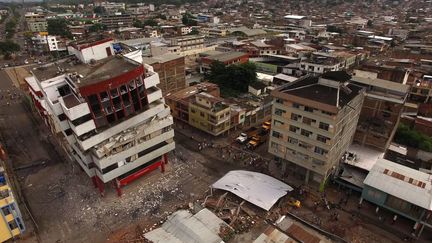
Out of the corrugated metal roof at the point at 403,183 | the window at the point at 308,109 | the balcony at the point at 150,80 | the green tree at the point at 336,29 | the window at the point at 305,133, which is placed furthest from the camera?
the green tree at the point at 336,29

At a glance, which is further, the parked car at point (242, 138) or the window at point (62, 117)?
the parked car at point (242, 138)

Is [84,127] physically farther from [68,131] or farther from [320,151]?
[320,151]

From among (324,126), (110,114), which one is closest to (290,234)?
(324,126)

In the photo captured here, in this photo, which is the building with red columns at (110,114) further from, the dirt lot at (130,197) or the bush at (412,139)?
the bush at (412,139)

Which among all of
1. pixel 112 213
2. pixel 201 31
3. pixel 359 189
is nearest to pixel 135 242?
pixel 112 213

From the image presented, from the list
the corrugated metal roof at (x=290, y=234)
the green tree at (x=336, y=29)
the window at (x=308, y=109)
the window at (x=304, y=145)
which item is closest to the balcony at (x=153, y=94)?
the window at (x=308, y=109)

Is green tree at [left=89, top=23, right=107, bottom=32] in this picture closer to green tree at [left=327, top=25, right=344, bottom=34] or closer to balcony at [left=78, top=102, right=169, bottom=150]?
green tree at [left=327, top=25, right=344, bottom=34]

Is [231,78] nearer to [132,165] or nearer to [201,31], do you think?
[132,165]
